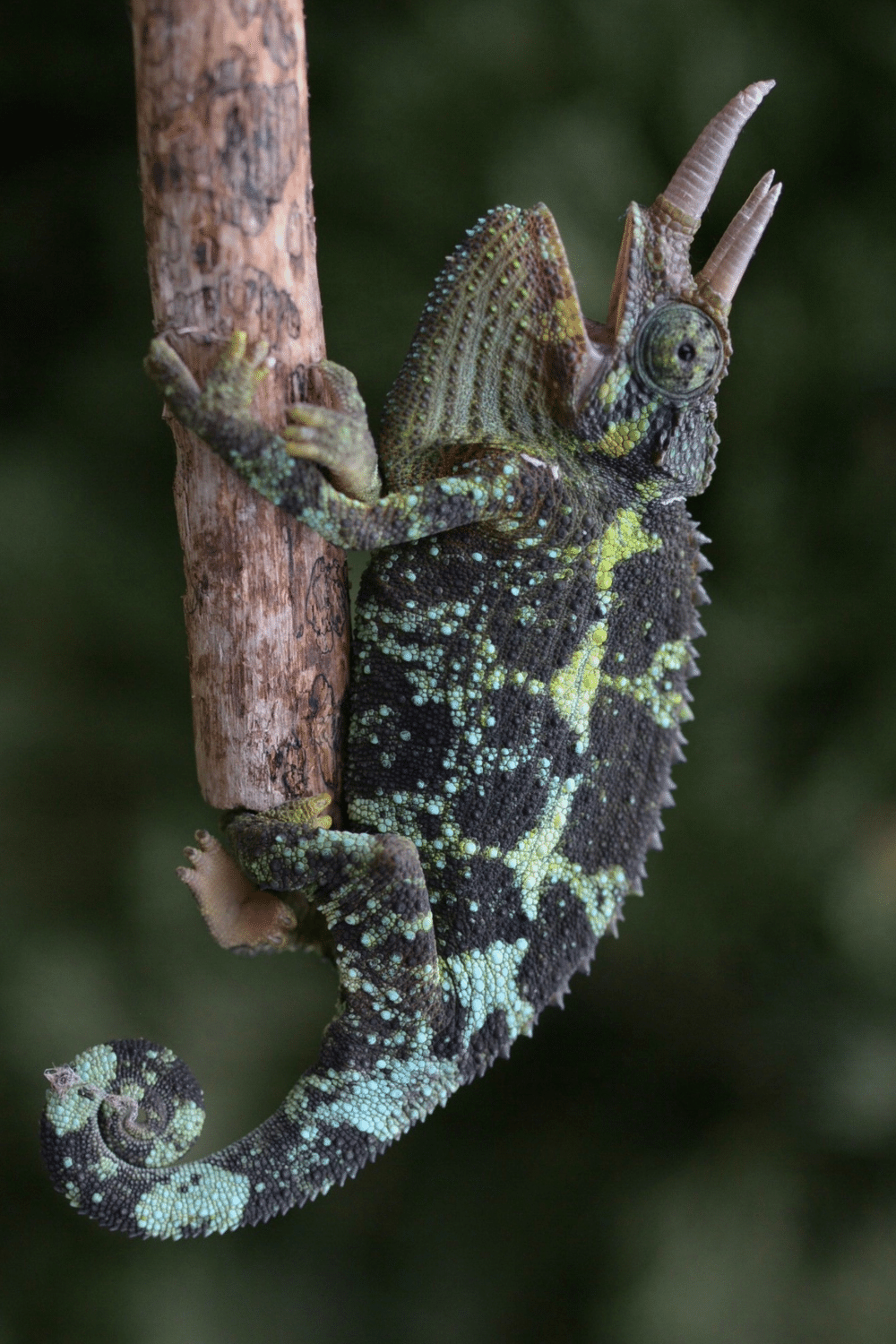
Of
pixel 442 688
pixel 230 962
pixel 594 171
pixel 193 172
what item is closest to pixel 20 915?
pixel 230 962

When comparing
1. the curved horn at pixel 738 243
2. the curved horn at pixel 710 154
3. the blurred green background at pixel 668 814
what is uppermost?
the curved horn at pixel 710 154

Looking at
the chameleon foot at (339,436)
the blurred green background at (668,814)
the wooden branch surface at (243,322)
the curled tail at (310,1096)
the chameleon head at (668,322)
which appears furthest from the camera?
the blurred green background at (668,814)

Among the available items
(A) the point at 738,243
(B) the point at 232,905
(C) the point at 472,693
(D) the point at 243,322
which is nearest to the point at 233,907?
(B) the point at 232,905

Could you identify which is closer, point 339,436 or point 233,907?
point 339,436

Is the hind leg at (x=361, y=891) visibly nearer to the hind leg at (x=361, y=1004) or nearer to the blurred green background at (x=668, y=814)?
the hind leg at (x=361, y=1004)

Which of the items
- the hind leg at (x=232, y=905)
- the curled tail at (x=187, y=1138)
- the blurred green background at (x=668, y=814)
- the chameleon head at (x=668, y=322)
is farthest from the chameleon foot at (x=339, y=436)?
the blurred green background at (x=668, y=814)

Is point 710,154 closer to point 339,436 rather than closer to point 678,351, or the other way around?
point 678,351
